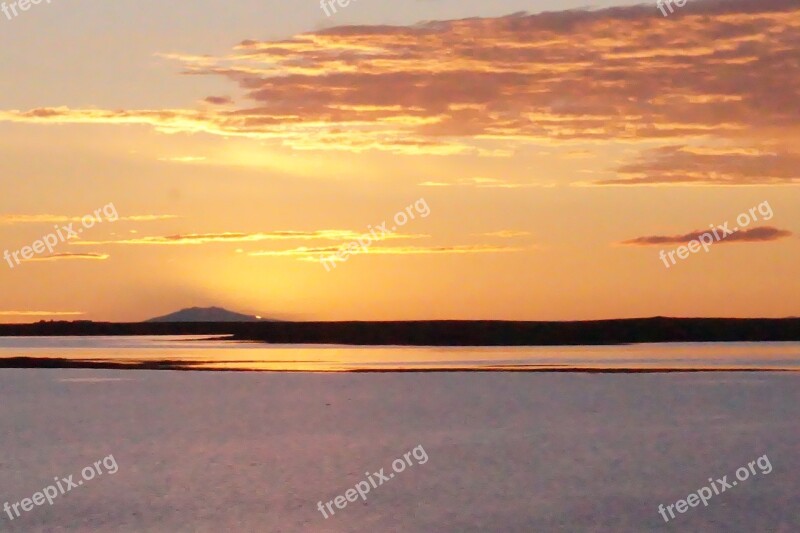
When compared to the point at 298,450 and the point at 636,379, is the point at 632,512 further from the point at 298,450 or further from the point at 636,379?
the point at 636,379

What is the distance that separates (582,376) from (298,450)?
99.2 feet

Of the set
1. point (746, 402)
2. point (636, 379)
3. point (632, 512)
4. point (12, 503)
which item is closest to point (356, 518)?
point (632, 512)

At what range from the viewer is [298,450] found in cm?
2838
